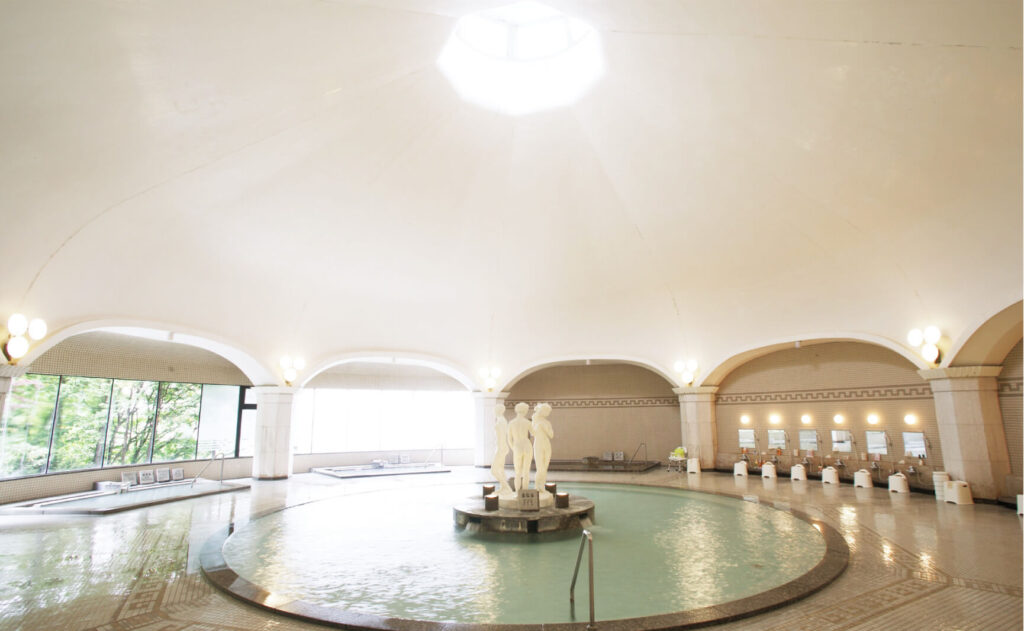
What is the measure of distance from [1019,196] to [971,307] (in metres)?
2.61

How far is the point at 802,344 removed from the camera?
14.3 m

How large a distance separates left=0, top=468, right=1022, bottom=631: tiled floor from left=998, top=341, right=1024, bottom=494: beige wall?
5.24ft

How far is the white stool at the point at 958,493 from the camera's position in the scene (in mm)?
10133

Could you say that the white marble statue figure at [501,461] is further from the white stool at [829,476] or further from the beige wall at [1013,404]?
the beige wall at [1013,404]

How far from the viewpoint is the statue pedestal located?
800 centimetres

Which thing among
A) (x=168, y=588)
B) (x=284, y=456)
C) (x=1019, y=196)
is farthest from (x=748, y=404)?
(x=168, y=588)

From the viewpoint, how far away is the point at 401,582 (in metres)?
5.81

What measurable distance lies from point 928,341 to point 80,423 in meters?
19.4

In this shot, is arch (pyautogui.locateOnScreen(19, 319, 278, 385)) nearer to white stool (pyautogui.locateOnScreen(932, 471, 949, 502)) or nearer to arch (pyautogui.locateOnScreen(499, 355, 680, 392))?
arch (pyautogui.locateOnScreen(499, 355, 680, 392))

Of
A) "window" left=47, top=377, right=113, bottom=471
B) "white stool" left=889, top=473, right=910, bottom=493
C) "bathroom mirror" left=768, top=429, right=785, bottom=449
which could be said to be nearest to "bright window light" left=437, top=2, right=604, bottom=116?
"white stool" left=889, top=473, right=910, bottom=493

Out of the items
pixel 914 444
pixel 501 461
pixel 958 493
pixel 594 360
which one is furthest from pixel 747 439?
pixel 501 461

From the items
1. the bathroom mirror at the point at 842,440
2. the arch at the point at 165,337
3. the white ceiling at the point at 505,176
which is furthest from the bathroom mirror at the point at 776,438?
the arch at the point at 165,337

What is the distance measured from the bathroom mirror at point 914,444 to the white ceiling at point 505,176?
2979 millimetres

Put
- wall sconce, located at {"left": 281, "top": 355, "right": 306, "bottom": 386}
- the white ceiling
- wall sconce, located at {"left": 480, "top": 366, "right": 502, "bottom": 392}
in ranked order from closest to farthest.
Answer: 1. the white ceiling
2. wall sconce, located at {"left": 281, "top": 355, "right": 306, "bottom": 386}
3. wall sconce, located at {"left": 480, "top": 366, "right": 502, "bottom": 392}
